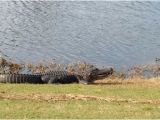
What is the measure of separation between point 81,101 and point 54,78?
4.10m

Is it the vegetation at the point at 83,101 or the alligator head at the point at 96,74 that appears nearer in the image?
the vegetation at the point at 83,101

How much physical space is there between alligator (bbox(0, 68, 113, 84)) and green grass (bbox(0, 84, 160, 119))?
4.65 ft

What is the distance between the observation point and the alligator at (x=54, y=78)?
46.9 feet

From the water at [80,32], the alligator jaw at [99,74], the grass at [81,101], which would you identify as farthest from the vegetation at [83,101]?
the water at [80,32]

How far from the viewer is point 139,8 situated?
40.4m

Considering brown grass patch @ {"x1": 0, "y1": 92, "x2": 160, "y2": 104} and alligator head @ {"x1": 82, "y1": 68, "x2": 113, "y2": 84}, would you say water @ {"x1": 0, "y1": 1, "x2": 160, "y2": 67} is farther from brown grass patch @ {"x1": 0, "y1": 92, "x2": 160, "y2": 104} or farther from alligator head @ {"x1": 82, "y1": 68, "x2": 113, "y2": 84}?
brown grass patch @ {"x1": 0, "y1": 92, "x2": 160, "y2": 104}

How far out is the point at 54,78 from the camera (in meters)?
14.7

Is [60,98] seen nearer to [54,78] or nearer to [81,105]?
[81,105]

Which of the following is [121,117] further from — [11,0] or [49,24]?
[11,0]

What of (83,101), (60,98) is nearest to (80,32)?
(60,98)

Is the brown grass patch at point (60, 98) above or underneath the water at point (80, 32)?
underneath

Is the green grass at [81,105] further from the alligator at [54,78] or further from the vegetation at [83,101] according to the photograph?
the alligator at [54,78]

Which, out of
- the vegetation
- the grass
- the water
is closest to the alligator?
the vegetation

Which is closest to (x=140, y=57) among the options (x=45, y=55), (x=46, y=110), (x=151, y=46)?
(x=151, y=46)
